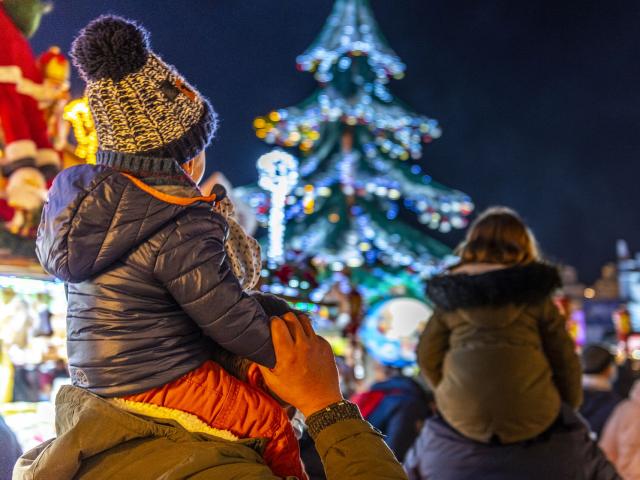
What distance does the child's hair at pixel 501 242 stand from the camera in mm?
3473

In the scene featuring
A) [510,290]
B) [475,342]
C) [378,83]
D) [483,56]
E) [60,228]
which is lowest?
[475,342]

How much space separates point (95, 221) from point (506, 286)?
2.34 m

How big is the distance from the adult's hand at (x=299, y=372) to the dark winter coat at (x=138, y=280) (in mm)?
27

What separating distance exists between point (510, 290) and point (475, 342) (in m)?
0.30

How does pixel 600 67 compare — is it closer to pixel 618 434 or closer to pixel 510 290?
pixel 618 434

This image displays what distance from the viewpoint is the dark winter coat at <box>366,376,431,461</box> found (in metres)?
4.91

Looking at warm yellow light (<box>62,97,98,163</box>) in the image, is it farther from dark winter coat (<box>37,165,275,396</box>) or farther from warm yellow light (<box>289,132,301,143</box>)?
warm yellow light (<box>289,132,301,143</box>)

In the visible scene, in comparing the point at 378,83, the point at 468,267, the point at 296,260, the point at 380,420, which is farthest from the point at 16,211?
the point at 378,83

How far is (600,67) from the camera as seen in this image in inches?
909

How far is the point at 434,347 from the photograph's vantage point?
3623 mm

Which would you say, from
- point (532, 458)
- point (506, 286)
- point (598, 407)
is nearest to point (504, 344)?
point (506, 286)

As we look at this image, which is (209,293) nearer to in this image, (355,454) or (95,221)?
(95,221)

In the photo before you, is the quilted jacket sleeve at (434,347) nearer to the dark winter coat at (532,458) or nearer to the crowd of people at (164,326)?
the dark winter coat at (532,458)

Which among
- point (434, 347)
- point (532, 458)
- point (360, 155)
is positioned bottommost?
point (532, 458)
